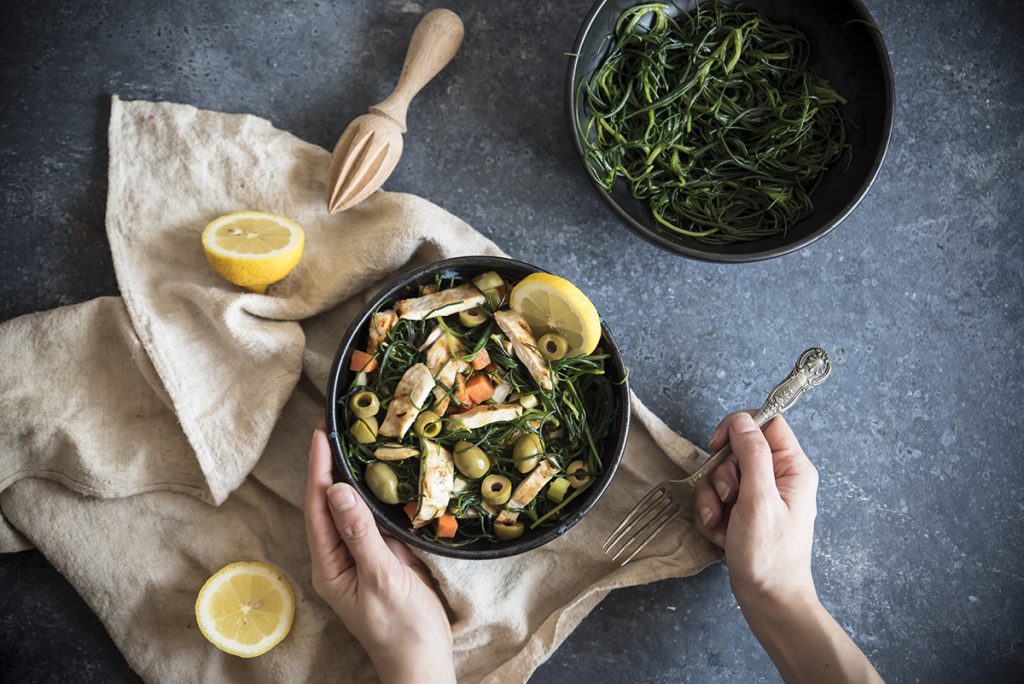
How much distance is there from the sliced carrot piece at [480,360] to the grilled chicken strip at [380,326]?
25 cm

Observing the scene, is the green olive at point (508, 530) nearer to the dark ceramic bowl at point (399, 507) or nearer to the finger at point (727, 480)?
the dark ceramic bowl at point (399, 507)

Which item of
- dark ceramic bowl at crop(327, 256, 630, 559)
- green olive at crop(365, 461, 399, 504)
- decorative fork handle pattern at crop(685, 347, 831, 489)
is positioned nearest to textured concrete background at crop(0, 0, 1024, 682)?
decorative fork handle pattern at crop(685, 347, 831, 489)

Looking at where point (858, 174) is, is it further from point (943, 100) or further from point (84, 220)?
point (84, 220)

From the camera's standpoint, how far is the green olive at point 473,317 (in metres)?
2.23

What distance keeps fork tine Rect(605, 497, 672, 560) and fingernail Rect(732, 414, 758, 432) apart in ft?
1.03

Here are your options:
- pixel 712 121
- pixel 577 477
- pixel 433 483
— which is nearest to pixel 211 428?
pixel 433 483

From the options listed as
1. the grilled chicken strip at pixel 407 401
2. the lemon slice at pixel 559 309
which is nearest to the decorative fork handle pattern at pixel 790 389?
the lemon slice at pixel 559 309

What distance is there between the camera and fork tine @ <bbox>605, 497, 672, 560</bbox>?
2395mm

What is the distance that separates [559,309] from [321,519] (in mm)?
863

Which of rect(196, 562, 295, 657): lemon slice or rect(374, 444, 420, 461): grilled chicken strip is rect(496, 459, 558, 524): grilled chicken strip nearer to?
rect(374, 444, 420, 461): grilled chicken strip

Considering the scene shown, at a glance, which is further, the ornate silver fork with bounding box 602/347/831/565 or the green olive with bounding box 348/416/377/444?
the ornate silver fork with bounding box 602/347/831/565

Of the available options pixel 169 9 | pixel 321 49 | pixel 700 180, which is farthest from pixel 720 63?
pixel 169 9

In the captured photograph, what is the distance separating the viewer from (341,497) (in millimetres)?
2064

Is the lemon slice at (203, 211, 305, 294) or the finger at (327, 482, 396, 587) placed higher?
the lemon slice at (203, 211, 305, 294)
